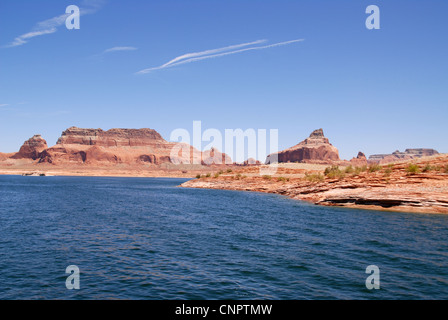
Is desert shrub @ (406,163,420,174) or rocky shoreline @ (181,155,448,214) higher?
desert shrub @ (406,163,420,174)

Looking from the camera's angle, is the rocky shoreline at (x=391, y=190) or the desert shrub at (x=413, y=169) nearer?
the rocky shoreline at (x=391, y=190)

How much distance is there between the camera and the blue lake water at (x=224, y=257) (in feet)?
47.6

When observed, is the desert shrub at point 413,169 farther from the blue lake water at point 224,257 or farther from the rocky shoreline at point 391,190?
the blue lake water at point 224,257

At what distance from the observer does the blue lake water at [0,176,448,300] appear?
14.5 meters

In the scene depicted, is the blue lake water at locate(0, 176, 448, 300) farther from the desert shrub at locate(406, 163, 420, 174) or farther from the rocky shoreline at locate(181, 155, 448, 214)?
the desert shrub at locate(406, 163, 420, 174)

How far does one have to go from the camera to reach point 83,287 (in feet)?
48.7

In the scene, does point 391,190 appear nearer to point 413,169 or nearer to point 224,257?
point 413,169

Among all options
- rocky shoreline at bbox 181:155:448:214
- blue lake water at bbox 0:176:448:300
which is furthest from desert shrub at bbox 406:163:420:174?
blue lake water at bbox 0:176:448:300

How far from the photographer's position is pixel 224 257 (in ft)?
65.6

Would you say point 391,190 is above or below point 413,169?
below

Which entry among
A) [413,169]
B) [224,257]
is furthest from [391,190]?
[224,257]

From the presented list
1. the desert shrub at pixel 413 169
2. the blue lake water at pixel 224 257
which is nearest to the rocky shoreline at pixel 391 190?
the desert shrub at pixel 413 169

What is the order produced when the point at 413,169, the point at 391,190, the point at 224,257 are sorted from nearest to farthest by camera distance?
1. the point at 224,257
2. the point at 391,190
3. the point at 413,169
